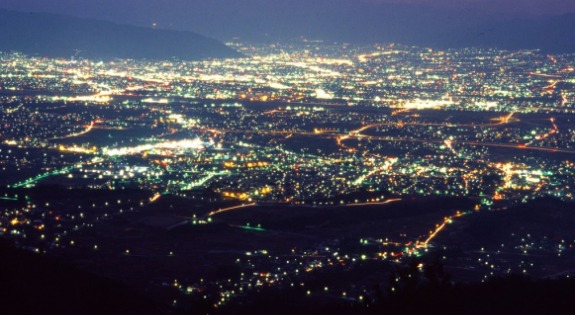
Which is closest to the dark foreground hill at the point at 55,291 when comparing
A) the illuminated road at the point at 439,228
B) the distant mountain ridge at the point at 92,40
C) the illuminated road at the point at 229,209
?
the illuminated road at the point at 229,209

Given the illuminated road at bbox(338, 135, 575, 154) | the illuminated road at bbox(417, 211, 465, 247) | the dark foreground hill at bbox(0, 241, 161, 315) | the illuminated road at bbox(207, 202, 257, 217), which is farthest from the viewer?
the illuminated road at bbox(338, 135, 575, 154)

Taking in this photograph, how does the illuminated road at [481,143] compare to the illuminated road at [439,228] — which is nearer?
the illuminated road at [439,228]

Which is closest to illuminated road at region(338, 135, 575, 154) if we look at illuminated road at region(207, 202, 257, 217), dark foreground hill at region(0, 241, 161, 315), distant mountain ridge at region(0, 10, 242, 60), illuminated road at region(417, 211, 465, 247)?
illuminated road at region(417, 211, 465, 247)

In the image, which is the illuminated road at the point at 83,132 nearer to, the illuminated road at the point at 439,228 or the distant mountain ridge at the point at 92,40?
the illuminated road at the point at 439,228

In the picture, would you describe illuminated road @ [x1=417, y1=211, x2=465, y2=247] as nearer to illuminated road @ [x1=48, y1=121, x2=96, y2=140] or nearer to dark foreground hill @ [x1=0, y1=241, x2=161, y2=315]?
dark foreground hill @ [x1=0, y1=241, x2=161, y2=315]

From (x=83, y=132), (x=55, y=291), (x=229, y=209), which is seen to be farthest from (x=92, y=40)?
(x=55, y=291)

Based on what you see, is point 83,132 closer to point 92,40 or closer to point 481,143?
point 481,143

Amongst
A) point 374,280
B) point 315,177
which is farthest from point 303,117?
point 374,280

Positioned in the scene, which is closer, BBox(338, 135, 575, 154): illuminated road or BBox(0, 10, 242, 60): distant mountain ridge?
BBox(338, 135, 575, 154): illuminated road
